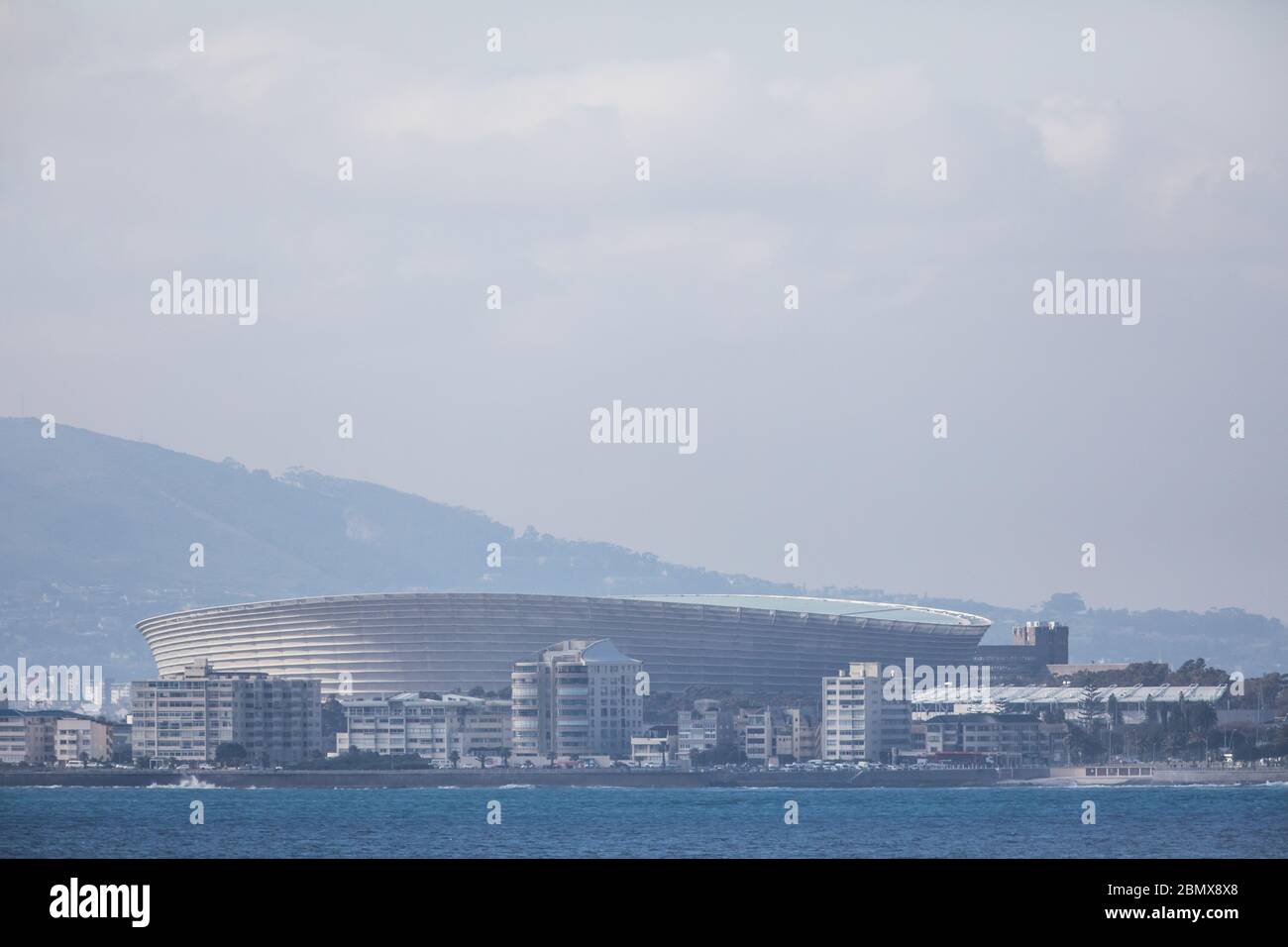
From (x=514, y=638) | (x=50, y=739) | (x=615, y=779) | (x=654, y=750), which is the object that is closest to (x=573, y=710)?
(x=654, y=750)

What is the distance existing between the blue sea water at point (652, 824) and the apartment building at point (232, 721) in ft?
33.5

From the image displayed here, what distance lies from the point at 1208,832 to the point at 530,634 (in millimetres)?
72580

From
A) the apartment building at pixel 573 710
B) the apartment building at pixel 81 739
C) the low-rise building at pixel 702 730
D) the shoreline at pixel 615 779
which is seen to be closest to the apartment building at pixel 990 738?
the shoreline at pixel 615 779

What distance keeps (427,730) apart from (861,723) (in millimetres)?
22796

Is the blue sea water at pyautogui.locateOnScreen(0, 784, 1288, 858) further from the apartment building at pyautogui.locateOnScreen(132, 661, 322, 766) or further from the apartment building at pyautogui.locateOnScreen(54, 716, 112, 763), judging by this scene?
the apartment building at pyautogui.locateOnScreen(54, 716, 112, 763)

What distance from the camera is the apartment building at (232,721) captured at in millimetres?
103438

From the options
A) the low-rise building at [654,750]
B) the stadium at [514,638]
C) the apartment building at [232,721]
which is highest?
the stadium at [514,638]

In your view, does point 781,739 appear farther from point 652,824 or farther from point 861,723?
point 652,824

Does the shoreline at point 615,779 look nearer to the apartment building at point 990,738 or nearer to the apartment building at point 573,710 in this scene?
the apartment building at point 990,738

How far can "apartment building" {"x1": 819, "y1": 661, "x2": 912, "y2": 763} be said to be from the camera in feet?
336
